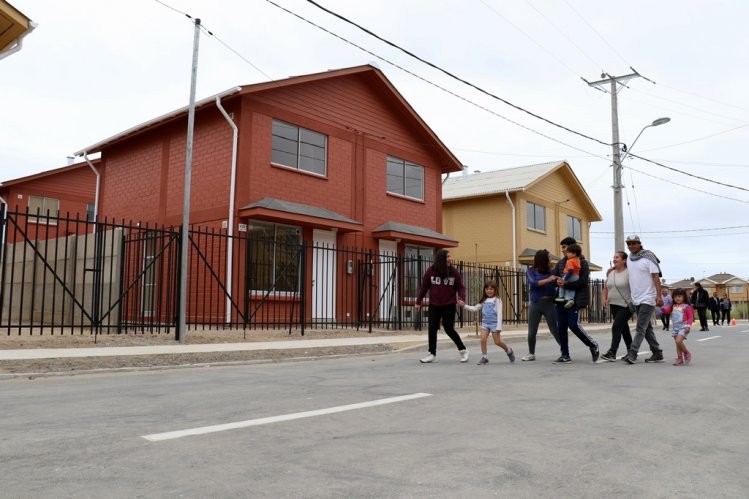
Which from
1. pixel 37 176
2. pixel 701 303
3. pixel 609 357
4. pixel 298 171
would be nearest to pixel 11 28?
pixel 298 171

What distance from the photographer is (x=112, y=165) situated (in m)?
21.5

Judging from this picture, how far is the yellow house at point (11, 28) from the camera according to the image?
11616 millimetres

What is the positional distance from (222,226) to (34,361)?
856cm

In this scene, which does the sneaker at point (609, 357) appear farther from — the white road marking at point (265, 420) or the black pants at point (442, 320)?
the white road marking at point (265, 420)

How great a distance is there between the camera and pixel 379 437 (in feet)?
14.2

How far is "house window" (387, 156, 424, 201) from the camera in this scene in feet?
70.4

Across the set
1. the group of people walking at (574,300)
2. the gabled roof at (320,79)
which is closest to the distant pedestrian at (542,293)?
the group of people walking at (574,300)

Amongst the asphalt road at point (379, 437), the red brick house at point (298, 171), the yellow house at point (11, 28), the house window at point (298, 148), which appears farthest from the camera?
the house window at point (298, 148)

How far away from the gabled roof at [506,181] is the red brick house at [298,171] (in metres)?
6.43

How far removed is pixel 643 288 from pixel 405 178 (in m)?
A: 13.6

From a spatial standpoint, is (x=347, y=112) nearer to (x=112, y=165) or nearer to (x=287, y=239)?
(x=287, y=239)

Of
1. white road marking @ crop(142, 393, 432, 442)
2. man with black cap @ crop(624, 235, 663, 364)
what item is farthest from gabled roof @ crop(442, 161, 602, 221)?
white road marking @ crop(142, 393, 432, 442)

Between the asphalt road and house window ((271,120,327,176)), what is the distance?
1100 centimetres

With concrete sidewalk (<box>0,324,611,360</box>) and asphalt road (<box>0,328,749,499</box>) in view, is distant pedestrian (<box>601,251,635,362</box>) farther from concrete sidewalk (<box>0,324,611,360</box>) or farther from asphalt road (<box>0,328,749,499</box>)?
concrete sidewalk (<box>0,324,611,360</box>)
